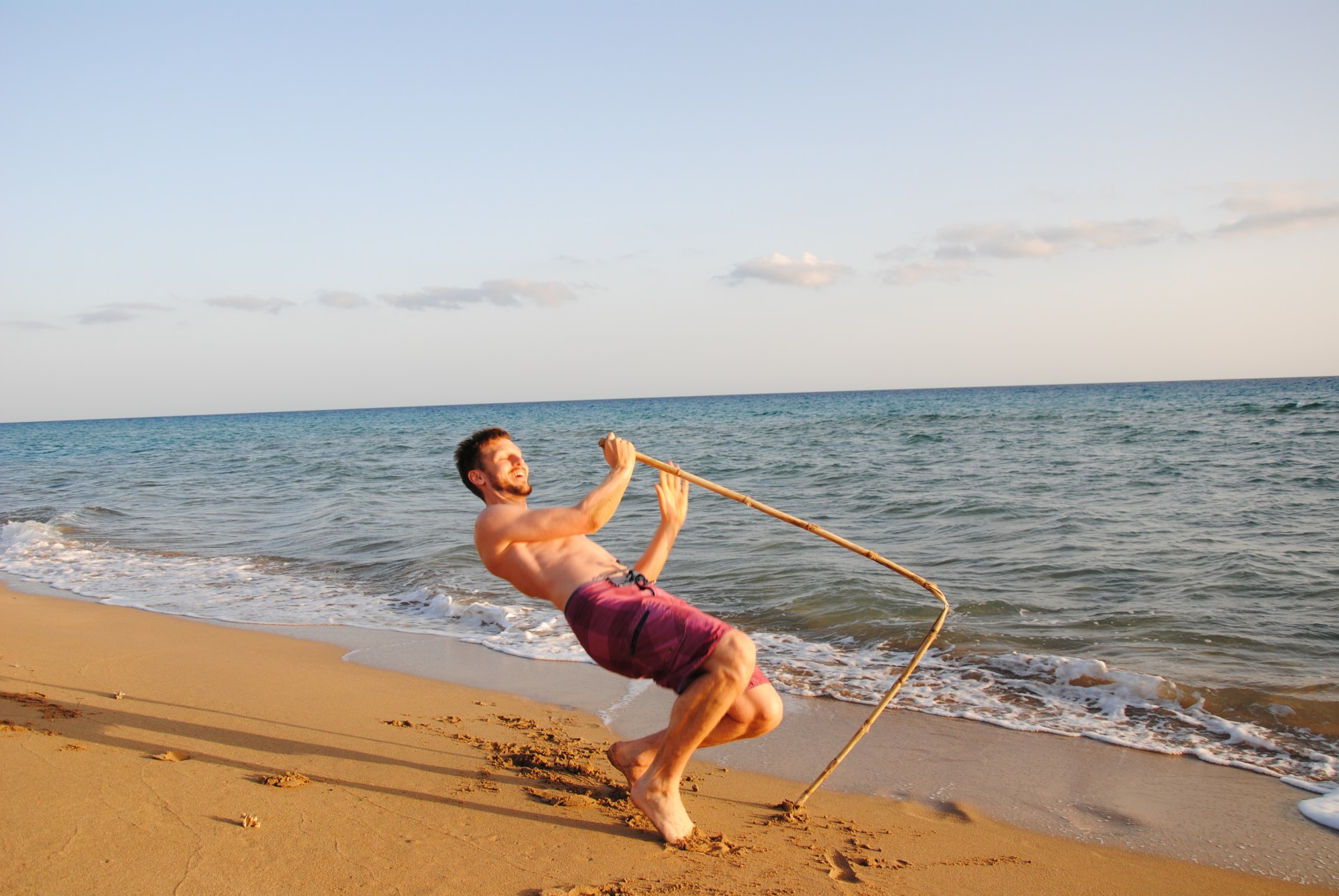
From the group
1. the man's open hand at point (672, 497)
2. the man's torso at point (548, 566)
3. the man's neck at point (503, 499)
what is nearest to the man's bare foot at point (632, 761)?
the man's torso at point (548, 566)

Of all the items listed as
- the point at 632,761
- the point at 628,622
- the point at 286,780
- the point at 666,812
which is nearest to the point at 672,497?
the point at 628,622

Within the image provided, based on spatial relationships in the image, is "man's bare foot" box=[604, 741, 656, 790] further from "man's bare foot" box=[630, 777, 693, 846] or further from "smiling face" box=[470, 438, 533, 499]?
"smiling face" box=[470, 438, 533, 499]

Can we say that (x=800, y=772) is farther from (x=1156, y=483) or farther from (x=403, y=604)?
(x=1156, y=483)

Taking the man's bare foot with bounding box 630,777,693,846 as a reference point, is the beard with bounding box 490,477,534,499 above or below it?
above

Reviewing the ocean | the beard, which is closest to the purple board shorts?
the beard

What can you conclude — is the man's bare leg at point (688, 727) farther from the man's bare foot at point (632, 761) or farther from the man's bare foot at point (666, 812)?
the man's bare foot at point (632, 761)

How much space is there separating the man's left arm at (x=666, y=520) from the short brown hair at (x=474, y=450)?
0.69m

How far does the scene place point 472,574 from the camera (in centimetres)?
897

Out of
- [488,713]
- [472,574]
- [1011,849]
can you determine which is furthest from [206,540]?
[1011,849]

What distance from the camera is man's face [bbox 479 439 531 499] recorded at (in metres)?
3.46

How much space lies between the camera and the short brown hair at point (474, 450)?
3.51 m

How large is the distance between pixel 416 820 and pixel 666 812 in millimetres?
943

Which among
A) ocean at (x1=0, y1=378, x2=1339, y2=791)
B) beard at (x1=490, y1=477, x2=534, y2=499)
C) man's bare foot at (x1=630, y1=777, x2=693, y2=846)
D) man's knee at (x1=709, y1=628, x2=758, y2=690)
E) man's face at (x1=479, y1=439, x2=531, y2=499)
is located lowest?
ocean at (x1=0, y1=378, x2=1339, y2=791)

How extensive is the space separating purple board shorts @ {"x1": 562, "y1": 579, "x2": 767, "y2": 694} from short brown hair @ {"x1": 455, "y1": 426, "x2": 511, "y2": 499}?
0.68m
